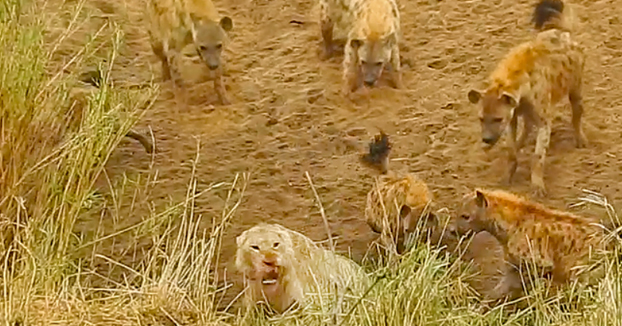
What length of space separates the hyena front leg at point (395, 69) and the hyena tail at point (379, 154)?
0.80 m

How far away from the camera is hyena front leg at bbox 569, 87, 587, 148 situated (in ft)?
20.0

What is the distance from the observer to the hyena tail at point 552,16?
6.58 metres

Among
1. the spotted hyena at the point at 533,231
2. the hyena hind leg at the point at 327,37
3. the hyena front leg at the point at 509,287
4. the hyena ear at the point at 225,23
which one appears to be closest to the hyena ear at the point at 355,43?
the hyena hind leg at the point at 327,37

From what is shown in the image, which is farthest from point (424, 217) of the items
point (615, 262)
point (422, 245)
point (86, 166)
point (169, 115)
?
point (169, 115)

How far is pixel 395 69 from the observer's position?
22.0 feet

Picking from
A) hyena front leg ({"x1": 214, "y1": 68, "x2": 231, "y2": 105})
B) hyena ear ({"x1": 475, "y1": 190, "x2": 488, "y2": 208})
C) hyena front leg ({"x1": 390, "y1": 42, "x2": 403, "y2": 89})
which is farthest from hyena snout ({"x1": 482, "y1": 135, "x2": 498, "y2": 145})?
hyena front leg ({"x1": 214, "y1": 68, "x2": 231, "y2": 105})

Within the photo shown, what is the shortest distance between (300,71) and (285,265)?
2383 mm

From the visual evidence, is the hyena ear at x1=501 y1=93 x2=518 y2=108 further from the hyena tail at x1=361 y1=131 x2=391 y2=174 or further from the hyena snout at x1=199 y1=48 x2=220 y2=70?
the hyena snout at x1=199 y1=48 x2=220 y2=70

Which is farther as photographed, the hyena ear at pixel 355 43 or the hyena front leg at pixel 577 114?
the hyena ear at pixel 355 43

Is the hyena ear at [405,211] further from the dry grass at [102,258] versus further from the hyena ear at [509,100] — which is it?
the hyena ear at [509,100]

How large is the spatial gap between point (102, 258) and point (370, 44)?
6.88ft

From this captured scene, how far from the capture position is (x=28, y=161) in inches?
202

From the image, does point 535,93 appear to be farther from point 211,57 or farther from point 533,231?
point 211,57

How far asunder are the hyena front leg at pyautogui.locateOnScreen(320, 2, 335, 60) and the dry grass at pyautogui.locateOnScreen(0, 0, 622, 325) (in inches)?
63.8
